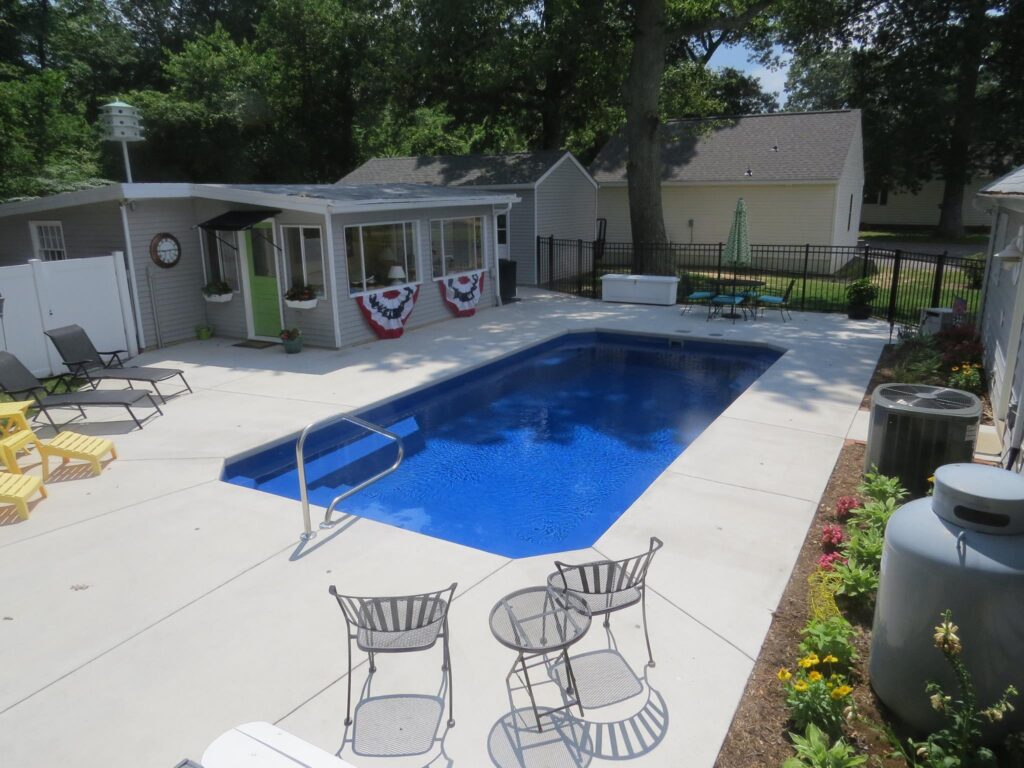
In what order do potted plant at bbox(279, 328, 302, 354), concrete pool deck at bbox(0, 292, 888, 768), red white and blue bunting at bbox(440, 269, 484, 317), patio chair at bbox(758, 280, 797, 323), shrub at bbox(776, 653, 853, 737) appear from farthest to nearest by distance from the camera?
red white and blue bunting at bbox(440, 269, 484, 317)
patio chair at bbox(758, 280, 797, 323)
potted plant at bbox(279, 328, 302, 354)
concrete pool deck at bbox(0, 292, 888, 768)
shrub at bbox(776, 653, 853, 737)

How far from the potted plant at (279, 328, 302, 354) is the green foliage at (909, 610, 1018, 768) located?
10735 millimetres

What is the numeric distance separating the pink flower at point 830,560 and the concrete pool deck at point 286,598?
0.26m

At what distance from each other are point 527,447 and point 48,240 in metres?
9.84

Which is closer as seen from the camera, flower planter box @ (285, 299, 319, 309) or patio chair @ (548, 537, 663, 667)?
patio chair @ (548, 537, 663, 667)

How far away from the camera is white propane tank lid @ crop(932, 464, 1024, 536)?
129 inches

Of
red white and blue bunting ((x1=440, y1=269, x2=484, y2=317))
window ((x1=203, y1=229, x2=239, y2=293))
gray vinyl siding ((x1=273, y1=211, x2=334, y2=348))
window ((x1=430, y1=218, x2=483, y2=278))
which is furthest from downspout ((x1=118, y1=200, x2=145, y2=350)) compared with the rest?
red white and blue bunting ((x1=440, y1=269, x2=484, y2=317))

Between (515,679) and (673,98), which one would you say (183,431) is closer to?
(515,679)

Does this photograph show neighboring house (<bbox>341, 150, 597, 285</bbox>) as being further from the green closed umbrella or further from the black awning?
the black awning

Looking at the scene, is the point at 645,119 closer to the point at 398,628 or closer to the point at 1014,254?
the point at 1014,254

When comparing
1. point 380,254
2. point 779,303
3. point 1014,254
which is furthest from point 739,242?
point 1014,254

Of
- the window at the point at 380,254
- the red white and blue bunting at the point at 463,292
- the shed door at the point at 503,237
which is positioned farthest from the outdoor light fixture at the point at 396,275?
the shed door at the point at 503,237

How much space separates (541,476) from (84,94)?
30.5 metres

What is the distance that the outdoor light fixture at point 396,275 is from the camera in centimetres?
1361

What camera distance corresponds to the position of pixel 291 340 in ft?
40.1
